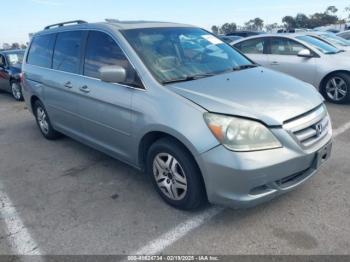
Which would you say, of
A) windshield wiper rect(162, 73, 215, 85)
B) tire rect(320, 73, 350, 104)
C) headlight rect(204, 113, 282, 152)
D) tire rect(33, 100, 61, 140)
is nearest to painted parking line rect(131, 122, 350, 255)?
headlight rect(204, 113, 282, 152)

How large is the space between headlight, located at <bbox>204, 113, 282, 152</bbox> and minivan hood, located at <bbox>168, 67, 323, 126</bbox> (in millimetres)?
64

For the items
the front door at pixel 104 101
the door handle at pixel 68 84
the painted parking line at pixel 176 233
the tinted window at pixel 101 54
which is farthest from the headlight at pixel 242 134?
the door handle at pixel 68 84

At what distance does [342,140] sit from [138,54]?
10.8ft

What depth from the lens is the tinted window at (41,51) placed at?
5.09 m

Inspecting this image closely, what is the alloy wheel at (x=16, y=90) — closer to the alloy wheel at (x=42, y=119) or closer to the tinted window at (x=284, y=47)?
the alloy wheel at (x=42, y=119)

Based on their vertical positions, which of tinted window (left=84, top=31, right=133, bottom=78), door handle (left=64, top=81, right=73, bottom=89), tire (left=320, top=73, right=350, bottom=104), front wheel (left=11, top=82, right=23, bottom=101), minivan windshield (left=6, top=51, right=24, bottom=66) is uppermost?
tinted window (left=84, top=31, right=133, bottom=78)

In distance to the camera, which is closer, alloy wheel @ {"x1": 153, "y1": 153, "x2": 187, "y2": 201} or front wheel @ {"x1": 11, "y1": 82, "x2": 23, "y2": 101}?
alloy wheel @ {"x1": 153, "y1": 153, "x2": 187, "y2": 201}

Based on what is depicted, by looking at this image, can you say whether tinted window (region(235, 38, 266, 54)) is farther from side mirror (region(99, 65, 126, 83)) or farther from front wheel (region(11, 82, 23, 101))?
front wheel (region(11, 82, 23, 101))

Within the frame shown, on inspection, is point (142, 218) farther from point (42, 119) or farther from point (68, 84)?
point (42, 119)

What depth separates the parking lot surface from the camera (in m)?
2.74

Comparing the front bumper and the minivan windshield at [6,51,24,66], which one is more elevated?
the front bumper

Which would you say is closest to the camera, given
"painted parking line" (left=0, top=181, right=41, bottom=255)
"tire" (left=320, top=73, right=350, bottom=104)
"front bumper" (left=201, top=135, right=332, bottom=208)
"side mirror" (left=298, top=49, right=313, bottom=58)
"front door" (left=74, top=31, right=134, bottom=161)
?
"front bumper" (left=201, top=135, right=332, bottom=208)

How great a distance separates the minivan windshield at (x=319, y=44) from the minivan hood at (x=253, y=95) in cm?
454

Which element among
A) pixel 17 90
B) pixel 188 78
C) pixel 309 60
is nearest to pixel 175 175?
pixel 188 78
